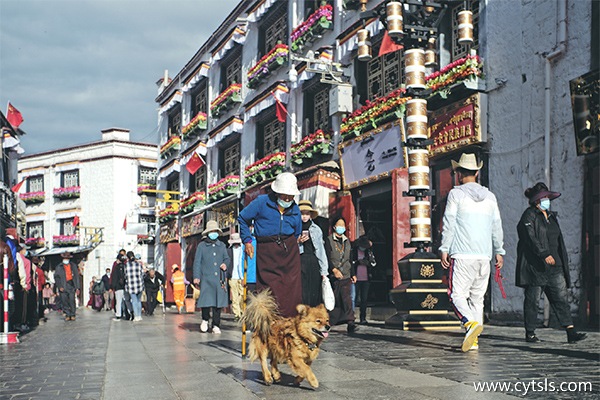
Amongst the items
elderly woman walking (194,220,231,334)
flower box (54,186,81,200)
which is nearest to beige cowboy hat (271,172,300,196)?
elderly woman walking (194,220,231,334)

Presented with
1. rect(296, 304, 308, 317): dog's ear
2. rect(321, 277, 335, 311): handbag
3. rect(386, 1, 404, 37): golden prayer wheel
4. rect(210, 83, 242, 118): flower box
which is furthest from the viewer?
rect(210, 83, 242, 118): flower box

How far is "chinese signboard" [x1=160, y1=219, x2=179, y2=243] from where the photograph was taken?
128 feet

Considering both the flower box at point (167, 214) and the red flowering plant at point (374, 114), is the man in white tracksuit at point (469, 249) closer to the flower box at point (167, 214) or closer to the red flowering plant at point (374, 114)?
the red flowering plant at point (374, 114)

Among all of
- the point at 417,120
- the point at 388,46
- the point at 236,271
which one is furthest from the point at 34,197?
the point at 417,120

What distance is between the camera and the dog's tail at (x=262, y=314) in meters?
6.33

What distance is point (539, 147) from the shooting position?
1347cm

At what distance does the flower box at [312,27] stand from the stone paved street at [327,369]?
12987 millimetres

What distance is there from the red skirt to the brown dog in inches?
8.6

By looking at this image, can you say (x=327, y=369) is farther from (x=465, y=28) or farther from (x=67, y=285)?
(x=67, y=285)

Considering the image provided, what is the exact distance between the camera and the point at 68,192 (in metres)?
52.3

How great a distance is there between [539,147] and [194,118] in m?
24.3

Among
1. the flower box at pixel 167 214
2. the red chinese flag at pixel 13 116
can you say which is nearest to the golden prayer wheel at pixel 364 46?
the flower box at pixel 167 214

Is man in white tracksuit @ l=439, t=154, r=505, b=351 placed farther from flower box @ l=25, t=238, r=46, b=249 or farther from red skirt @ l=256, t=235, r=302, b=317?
flower box @ l=25, t=238, r=46, b=249

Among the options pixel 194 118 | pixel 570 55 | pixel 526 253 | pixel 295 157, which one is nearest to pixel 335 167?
pixel 295 157
